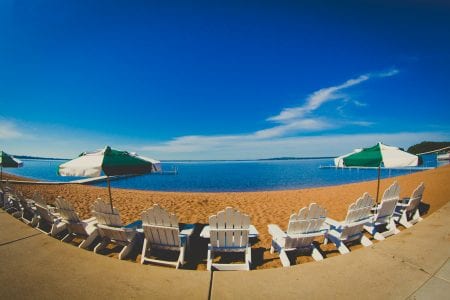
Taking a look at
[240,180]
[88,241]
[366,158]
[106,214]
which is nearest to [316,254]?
[366,158]

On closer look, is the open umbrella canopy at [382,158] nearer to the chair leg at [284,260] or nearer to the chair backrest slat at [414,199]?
the chair backrest slat at [414,199]

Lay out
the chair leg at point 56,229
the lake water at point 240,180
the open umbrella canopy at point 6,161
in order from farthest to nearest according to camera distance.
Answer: the lake water at point 240,180 < the open umbrella canopy at point 6,161 < the chair leg at point 56,229

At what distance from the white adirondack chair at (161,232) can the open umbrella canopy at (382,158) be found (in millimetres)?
4765

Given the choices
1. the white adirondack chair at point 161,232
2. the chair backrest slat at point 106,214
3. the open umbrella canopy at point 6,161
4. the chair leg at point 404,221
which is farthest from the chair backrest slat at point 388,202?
the open umbrella canopy at point 6,161

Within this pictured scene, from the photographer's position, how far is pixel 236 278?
2189mm

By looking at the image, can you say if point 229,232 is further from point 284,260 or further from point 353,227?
point 353,227

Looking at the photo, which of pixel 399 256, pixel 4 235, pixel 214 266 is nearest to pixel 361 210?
pixel 399 256

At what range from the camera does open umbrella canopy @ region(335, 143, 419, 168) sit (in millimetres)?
5102

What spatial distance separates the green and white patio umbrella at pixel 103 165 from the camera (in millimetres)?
4402

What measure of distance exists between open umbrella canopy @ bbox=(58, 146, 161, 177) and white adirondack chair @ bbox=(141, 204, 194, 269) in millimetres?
1473

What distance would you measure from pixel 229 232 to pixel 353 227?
252 cm

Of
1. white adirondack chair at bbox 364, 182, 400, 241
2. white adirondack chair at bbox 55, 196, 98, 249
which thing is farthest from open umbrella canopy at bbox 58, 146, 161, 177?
white adirondack chair at bbox 364, 182, 400, 241

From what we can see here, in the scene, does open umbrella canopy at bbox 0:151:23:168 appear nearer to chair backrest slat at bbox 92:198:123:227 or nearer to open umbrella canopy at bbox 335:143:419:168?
chair backrest slat at bbox 92:198:123:227

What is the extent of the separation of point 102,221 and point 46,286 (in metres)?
2.27
